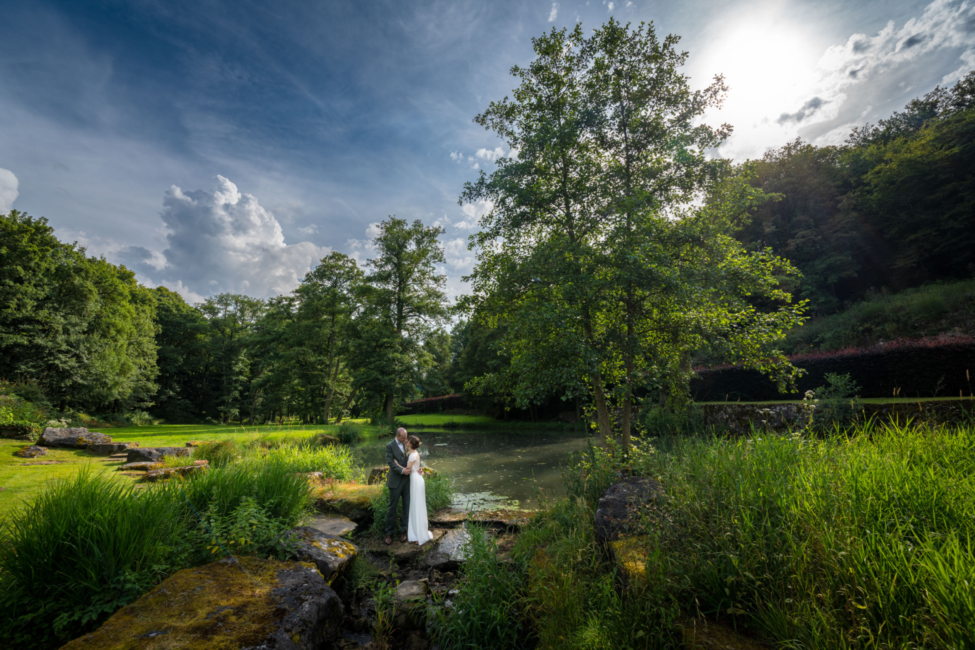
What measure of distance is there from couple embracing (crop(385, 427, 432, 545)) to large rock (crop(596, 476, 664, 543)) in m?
3.35

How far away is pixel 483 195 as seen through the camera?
8461 millimetres

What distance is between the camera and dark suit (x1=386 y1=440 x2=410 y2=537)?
6816 mm

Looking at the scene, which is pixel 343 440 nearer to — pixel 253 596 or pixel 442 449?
pixel 442 449

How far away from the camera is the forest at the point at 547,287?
23.5ft

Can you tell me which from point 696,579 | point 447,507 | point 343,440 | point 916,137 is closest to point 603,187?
point 696,579

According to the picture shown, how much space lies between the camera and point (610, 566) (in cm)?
387

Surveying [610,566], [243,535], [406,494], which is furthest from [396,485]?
[610,566]

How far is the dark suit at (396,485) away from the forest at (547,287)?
8.31 feet

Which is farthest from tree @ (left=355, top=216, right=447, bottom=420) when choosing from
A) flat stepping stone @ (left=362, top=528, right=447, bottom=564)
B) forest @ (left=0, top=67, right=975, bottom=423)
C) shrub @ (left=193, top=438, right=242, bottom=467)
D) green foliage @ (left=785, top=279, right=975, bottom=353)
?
green foliage @ (left=785, top=279, right=975, bottom=353)

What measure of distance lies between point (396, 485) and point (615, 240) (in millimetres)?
6127

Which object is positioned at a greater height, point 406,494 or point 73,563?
point 73,563

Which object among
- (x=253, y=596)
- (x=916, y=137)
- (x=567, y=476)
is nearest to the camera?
(x=253, y=596)

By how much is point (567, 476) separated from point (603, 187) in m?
5.90

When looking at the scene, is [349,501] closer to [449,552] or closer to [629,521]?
[449,552]
